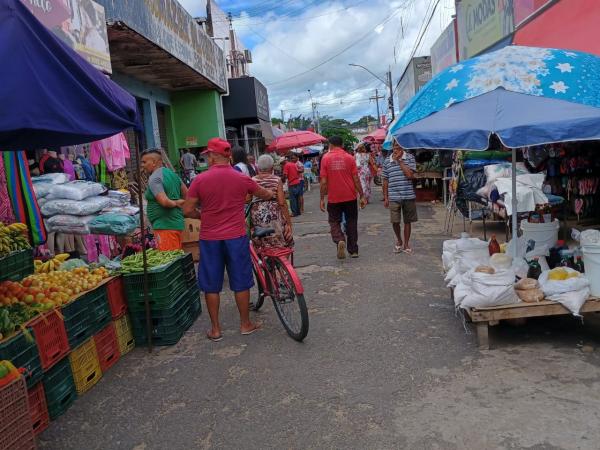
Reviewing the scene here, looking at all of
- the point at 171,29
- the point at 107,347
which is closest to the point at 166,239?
the point at 107,347

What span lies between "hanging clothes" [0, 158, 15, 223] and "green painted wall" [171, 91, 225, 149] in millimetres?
11176

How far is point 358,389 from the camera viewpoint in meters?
3.97

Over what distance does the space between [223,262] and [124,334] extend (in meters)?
1.15

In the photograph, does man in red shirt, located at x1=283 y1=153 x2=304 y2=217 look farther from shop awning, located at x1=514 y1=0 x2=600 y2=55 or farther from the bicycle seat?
the bicycle seat

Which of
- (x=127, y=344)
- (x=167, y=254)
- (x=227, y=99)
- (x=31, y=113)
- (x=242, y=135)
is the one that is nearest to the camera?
(x=31, y=113)

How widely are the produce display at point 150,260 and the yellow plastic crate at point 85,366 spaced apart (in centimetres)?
87

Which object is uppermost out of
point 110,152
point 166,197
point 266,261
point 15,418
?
point 110,152

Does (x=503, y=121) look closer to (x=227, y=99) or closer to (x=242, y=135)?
(x=227, y=99)

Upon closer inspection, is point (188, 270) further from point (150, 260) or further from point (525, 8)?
point (525, 8)

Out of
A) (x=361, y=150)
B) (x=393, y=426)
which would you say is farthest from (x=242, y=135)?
(x=393, y=426)

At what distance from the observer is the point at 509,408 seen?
3.50 m

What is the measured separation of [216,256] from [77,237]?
9.58ft

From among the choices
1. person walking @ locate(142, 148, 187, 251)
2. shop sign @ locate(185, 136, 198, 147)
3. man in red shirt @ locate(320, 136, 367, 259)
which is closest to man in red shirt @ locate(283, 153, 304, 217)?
shop sign @ locate(185, 136, 198, 147)

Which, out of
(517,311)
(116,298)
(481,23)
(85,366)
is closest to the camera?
(85,366)
